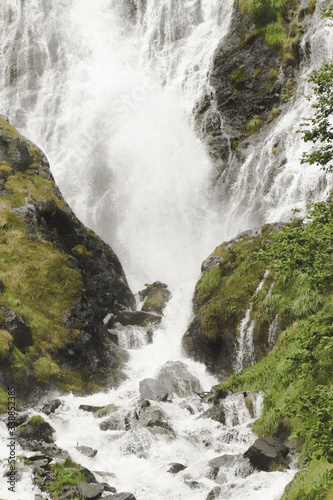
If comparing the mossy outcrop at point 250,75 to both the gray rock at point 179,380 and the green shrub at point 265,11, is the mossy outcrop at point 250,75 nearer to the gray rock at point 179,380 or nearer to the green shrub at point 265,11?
the green shrub at point 265,11

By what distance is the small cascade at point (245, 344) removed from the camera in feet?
59.8

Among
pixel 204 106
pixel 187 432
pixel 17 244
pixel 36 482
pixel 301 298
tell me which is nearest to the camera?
pixel 36 482

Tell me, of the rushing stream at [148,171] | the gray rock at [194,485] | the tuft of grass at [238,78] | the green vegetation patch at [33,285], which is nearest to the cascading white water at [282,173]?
the rushing stream at [148,171]

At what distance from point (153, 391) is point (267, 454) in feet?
22.9

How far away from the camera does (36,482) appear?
35.3ft

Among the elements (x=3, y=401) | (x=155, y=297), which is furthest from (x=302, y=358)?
(x=155, y=297)

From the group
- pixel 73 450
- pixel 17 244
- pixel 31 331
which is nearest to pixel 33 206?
pixel 17 244

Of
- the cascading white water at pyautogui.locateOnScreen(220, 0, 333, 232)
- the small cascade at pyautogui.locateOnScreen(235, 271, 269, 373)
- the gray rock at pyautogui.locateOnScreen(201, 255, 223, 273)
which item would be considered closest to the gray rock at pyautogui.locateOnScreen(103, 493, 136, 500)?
the small cascade at pyautogui.locateOnScreen(235, 271, 269, 373)

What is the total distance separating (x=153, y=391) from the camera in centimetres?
1739

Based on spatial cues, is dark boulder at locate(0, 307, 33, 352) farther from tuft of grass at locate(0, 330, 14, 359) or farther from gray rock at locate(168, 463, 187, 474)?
gray rock at locate(168, 463, 187, 474)

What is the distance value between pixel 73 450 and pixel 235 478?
4470 millimetres

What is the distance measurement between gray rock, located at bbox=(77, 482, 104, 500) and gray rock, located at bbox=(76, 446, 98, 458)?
2346 millimetres

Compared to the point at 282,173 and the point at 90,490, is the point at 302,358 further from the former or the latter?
the point at 282,173

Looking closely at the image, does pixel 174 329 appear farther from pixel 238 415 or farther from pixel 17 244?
pixel 238 415
